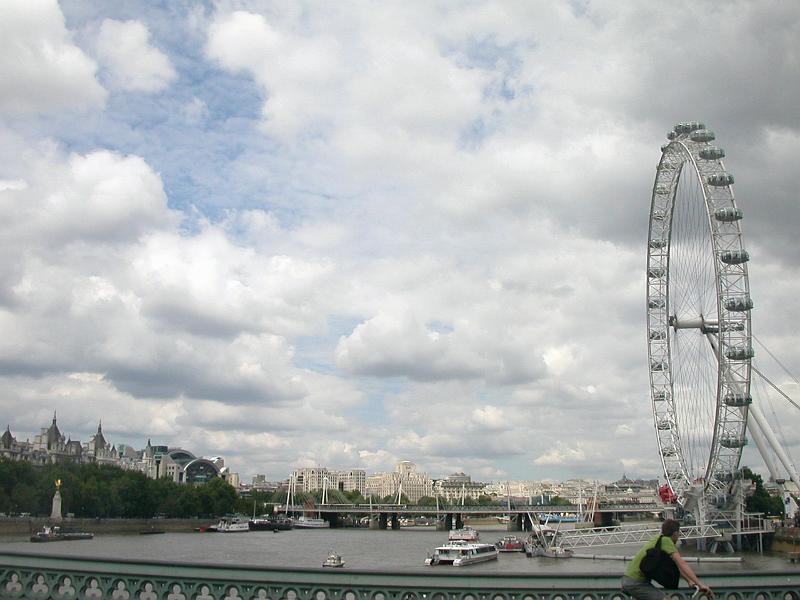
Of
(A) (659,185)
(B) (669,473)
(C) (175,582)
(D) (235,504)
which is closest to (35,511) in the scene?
(D) (235,504)

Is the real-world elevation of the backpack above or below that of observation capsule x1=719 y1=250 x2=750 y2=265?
below

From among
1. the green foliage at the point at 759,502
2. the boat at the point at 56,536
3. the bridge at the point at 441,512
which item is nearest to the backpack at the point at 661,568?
the boat at the point at 56,536

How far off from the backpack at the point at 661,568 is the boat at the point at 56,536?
76.8m

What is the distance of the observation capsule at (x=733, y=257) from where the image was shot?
181 ft

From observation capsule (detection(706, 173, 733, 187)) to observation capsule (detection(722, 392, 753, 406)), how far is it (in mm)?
15215

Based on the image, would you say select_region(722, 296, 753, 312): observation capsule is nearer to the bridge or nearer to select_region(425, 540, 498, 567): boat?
select_region(425, 540, 498, 567): boat

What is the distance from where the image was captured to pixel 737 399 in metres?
58.7

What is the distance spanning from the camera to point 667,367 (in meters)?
68.2

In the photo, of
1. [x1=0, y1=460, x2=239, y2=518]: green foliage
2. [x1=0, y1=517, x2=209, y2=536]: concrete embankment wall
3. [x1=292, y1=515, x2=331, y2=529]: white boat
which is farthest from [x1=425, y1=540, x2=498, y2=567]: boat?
[x1=292, y1=515, x2=331, y2=529]: white boat

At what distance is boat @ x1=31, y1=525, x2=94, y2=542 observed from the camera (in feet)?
243

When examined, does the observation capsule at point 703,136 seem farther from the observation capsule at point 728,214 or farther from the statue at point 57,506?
the statue at point 57,506

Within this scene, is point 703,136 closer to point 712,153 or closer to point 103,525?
point 712,153

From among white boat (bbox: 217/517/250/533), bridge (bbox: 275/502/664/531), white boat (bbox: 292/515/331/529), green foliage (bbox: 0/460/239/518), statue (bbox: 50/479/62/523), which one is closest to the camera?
green foliage (bbox: 0/460/239/518)

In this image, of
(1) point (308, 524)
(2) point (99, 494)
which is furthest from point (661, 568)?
(1) point (308, 524)
